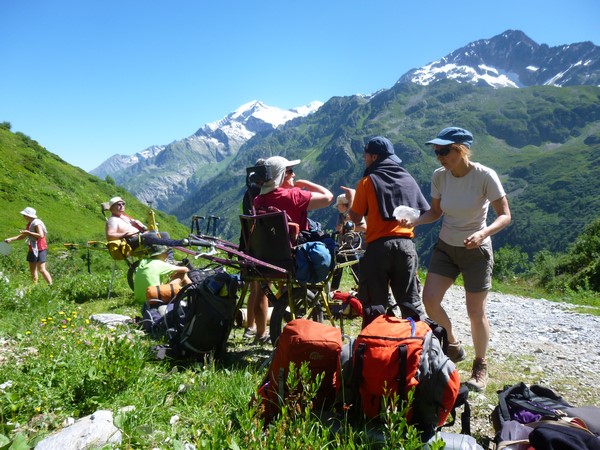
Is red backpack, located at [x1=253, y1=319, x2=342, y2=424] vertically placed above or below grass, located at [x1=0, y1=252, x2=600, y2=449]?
above

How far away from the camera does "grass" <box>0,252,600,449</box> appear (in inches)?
114

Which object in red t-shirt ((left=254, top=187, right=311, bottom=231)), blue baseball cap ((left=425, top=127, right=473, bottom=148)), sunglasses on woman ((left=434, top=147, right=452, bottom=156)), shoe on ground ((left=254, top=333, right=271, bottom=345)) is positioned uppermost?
blue baseball cap ((left=425, top=127, right=473, bottom=148))

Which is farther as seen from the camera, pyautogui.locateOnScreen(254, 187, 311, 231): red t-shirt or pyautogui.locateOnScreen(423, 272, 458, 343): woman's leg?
pyautogui.locateOnScreen(254, 187, 311, 231): red t-shirt

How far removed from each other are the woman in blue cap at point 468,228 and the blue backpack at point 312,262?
113 cm

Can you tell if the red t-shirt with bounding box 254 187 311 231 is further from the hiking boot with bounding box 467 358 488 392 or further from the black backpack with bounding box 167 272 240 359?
the hiking boot with bounding box 467 358 488 392

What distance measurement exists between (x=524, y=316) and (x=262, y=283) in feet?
26.9

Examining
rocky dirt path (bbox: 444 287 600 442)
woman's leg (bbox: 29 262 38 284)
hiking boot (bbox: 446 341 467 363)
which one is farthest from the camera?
woman's leg (bbox: 29 262 38 284)

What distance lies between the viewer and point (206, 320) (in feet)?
17.3

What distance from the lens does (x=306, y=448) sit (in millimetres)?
2771

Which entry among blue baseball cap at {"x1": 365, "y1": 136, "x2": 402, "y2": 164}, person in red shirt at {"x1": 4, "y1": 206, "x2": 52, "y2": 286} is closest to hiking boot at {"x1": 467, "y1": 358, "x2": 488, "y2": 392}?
blue baseball cap at {"x1": 365, "y1": 136, "x2": 402, "y2": 164}

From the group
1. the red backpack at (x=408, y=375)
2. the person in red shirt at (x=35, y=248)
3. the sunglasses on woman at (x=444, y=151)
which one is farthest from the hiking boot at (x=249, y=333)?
the person in red shirt at (x=35, y=248)

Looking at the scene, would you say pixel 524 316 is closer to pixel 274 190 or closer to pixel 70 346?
pixel 274 190

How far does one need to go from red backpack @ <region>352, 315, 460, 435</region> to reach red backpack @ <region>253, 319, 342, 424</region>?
26 centimetres

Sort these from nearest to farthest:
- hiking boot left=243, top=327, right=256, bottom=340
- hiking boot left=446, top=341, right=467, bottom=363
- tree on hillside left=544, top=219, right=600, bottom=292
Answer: hiking boot left=446, top=341, right=467, bottom=363 → hiking boot left=243, top=327, right=256, bottom=340 → tree on hillside left=544, top=219, right=600, bottom=292
